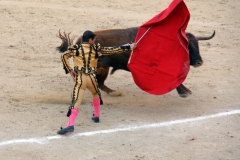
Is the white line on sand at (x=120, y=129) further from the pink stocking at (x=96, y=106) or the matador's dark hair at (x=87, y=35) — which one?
the matador's dark hair at (x=87, y=35)

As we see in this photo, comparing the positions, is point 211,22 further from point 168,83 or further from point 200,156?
point 200,156

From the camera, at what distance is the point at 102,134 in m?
8.17

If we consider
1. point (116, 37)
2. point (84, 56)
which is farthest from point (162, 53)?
point (84, 56)

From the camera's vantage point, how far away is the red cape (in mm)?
9203

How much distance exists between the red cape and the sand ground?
20.7 inches

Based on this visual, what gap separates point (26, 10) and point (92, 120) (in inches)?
271

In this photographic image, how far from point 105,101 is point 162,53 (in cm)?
129

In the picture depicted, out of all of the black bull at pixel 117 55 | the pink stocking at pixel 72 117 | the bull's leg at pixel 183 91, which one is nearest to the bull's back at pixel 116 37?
the black bull at pixel 117 55

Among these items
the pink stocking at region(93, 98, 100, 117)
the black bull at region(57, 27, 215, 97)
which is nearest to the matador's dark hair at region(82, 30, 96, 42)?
the pink stocking at region(93, 98, 100, 117)

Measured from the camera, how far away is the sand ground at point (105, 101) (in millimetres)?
7668

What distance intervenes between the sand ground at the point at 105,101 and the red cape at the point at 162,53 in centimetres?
53

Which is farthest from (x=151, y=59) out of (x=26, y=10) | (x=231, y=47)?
(x=26, y=10)

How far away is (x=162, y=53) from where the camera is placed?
367 inches

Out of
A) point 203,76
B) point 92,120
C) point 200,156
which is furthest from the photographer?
point 203,76
